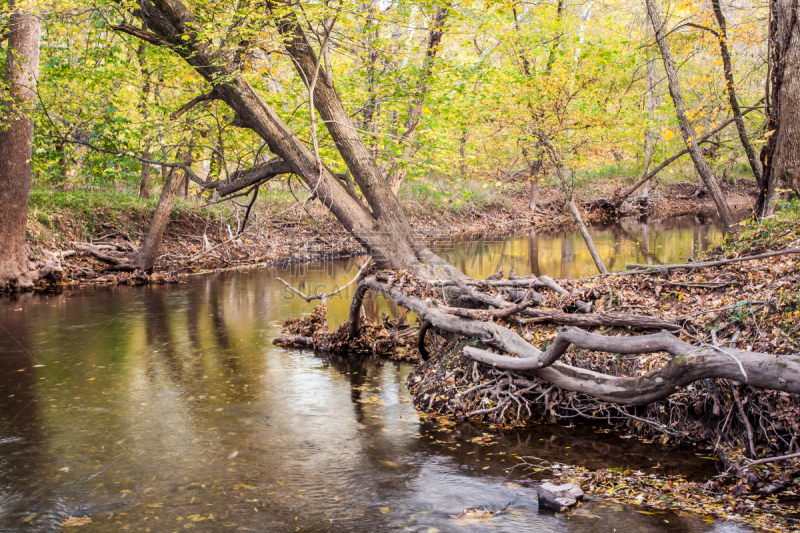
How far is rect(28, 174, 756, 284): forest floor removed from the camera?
1839 cm

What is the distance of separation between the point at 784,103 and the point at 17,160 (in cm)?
1691

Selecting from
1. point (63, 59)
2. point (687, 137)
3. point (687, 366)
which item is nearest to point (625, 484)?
point (687, 366)

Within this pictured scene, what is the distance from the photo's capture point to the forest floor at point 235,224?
60.3 feet

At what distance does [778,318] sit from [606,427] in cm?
210

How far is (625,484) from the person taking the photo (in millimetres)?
5234

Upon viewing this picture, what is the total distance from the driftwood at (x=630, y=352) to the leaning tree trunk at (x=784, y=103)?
5704mm

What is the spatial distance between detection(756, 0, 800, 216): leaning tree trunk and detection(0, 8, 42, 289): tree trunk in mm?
15046

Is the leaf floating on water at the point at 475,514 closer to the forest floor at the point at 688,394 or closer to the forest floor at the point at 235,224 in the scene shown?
the forest floor at the point at 688,394

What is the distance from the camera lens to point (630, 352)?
536 centimetres

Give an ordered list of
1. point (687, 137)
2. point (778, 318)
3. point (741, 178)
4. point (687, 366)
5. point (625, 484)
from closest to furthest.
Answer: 1. point (687, 366)
2. point (625, 484)
3. point (778, 318)
4. point (687, 137)
5. point (741, 178)

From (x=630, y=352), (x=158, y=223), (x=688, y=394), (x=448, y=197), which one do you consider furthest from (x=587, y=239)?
(x=448, y=197)

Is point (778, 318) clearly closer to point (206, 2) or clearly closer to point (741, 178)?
point (206, 2)

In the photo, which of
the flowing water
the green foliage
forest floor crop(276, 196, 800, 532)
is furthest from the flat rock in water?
the green foliage

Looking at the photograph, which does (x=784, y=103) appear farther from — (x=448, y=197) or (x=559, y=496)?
(x=448, y=197)
